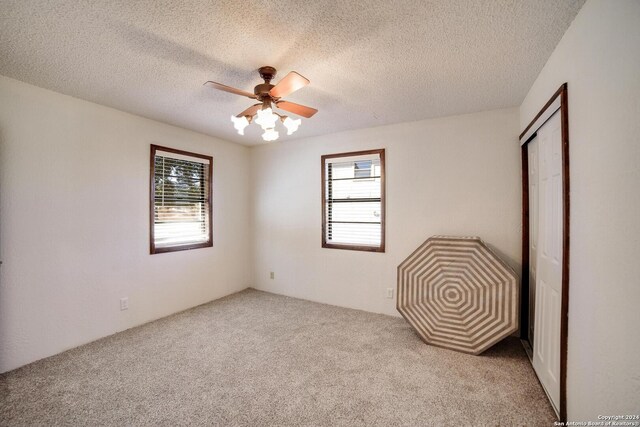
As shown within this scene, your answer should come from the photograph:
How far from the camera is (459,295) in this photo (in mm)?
2596

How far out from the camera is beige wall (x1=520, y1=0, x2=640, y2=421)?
105cm

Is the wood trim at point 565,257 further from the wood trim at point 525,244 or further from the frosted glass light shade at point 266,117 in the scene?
the frosted glass light shade at point 266,117

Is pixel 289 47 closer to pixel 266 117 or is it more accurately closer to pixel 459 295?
pixel 266 117

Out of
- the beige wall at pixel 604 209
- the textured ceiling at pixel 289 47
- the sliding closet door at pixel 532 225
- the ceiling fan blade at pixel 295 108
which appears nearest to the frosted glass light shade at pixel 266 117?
the ceiling fan blade at pixel 295 108

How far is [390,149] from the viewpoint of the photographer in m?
3.45

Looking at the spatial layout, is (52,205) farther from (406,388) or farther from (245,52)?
(406,388)

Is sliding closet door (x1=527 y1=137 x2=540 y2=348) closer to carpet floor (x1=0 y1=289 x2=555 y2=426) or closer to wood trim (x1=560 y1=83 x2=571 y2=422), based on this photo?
carpet floor (x1=0 y1=289 x2=555 y2=426)

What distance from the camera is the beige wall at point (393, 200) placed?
114 inches

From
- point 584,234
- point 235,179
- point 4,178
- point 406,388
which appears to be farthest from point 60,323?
point 584,234

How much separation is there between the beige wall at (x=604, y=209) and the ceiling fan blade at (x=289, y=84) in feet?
4.84

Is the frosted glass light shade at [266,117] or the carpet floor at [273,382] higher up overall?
the frosted glass light shade at [266,117]

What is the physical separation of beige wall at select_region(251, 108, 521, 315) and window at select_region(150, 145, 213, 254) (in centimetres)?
89

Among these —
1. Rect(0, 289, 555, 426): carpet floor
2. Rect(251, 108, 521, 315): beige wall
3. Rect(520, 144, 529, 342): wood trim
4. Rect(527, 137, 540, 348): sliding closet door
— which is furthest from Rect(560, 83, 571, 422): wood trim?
Rect(251, 108, 521, 315): beige wall

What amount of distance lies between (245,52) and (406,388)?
2633 millimetres
